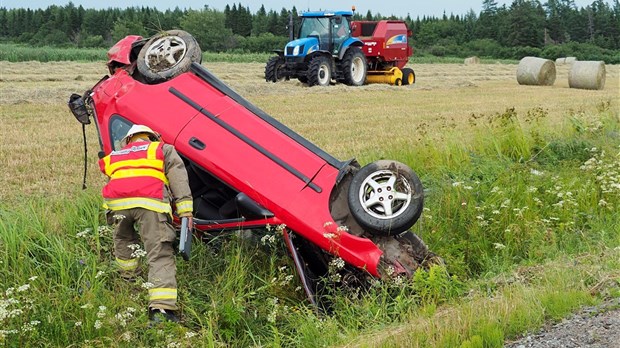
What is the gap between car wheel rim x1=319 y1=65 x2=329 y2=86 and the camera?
20.8 m

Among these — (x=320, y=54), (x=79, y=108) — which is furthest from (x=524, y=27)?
(x=79, y=108)

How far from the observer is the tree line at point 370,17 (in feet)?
195

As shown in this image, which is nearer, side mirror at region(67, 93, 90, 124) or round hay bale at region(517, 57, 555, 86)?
side mirror at region(67, 93, 90, 124)

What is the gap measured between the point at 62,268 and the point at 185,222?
0.87 meters

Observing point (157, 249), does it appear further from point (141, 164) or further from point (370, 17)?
point (370, 17)

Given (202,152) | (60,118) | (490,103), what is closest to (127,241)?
(202,152)

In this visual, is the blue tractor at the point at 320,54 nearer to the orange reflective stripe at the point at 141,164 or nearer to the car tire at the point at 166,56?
the car tire at the point at 166,56

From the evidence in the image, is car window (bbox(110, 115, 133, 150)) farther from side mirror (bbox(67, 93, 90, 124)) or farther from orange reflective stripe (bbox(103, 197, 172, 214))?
orange reflective stripe (bbox(103, 197, 172, 214))

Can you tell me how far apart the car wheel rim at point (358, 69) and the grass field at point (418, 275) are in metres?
11.2

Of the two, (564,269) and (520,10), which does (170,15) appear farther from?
(564,269)

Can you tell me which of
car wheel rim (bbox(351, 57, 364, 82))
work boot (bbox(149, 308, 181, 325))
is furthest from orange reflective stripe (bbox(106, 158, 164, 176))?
car wheel rim (bbox(351, 57, 364, 82))

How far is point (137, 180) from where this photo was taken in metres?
5.01

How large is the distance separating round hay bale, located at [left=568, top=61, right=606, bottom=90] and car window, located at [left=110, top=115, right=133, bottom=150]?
19208mm

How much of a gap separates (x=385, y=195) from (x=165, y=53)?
81.5 inches
